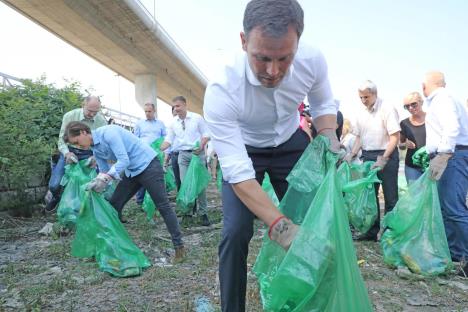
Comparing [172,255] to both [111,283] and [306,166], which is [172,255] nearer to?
[111,283]

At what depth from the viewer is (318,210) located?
1261 mm

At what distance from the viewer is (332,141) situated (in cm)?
171

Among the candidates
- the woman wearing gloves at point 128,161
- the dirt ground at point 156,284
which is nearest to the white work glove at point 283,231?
the dirt ground at point 156,284

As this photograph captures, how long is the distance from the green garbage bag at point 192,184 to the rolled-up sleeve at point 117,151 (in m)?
1.50

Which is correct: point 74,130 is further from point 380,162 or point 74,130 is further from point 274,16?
point 380,162

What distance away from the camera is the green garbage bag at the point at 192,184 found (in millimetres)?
4484

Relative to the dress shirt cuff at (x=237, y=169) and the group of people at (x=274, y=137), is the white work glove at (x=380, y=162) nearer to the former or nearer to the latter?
the group of people at (x=274, y=137)

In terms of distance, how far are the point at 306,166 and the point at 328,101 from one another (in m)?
0.37

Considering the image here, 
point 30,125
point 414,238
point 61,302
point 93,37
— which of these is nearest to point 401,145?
point 414,238

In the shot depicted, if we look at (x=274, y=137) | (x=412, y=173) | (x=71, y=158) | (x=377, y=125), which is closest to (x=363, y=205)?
(x=412, y=173)

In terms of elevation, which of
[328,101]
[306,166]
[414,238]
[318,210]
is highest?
[328,101]

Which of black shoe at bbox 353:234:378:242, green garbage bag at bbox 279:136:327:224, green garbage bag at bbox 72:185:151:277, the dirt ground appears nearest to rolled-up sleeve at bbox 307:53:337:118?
green garbage bag at bbox 279:136:327:224

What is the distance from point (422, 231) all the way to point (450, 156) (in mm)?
584

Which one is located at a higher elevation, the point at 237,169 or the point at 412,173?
the point at 237,169
